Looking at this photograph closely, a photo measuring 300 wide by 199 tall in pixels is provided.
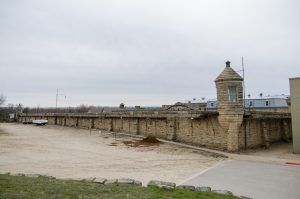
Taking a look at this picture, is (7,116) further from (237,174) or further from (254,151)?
(237,174)

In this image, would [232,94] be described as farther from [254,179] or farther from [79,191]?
[79,191]

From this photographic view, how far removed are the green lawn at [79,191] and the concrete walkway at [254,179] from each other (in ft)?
11.5

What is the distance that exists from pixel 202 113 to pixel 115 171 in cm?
1249

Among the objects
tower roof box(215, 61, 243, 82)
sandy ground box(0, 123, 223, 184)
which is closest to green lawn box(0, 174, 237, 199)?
sandy ground box(0, 123, 223, 184)

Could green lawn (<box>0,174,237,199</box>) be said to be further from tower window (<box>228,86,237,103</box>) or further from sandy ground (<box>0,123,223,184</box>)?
tower window (<box>228,86,237,103</box>)

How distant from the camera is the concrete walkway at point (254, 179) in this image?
11272mm

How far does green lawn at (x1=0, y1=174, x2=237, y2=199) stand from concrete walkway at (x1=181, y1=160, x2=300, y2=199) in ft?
11.5

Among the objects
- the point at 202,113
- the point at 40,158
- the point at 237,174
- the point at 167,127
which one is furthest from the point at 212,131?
the point at 40,158

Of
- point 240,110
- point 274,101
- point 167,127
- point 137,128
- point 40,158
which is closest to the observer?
point 40,158

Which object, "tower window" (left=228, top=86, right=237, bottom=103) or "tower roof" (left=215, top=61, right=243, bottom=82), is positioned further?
"tower roof" (left=215, top=61, right=243, bottom=82)

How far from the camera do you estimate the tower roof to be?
2406cm

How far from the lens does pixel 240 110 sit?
23.5 meters

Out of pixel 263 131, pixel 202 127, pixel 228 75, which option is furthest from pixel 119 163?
pixel 263 131

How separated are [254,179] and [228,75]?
12015mm
